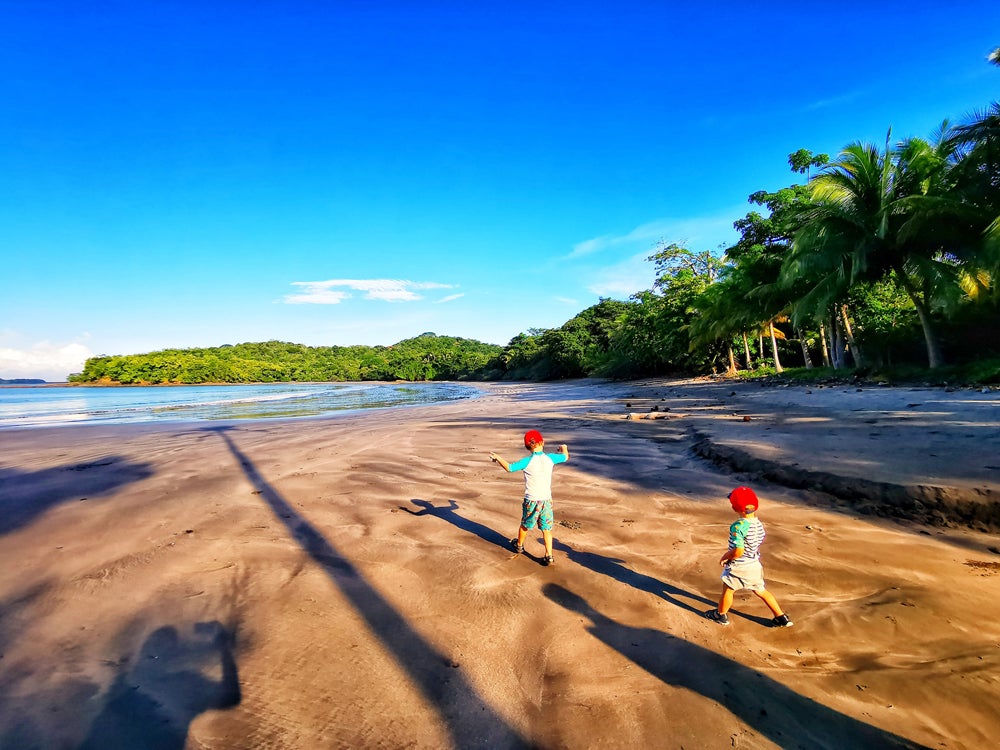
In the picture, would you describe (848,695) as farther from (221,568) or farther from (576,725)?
(221,568)

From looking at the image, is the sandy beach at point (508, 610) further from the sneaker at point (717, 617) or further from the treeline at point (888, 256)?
the treeline at point (888, 256)

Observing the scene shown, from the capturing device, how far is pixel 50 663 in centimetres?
277

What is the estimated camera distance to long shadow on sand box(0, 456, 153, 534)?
18.8 ft

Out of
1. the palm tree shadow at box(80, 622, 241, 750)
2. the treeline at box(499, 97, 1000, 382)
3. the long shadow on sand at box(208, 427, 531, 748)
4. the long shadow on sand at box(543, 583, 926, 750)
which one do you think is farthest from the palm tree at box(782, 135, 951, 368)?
the palm tree shadow at box(80, 622, 241, 750)

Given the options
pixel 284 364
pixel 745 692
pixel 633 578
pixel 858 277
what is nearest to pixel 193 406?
pixel 633 578

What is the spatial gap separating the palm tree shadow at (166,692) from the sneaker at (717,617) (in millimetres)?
2910

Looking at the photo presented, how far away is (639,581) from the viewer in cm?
364

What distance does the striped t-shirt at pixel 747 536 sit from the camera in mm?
3092

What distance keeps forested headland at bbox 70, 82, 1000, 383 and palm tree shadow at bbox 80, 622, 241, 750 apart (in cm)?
1777

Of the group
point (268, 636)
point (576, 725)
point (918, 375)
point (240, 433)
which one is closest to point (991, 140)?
point (918, 375)

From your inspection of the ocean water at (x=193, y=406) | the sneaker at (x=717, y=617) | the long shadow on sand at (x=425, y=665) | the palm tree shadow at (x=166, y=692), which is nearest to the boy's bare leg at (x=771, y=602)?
the sneaker at (x=717, y=617)

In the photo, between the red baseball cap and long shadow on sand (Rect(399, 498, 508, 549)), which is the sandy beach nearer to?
long shadow on sand (Rect(399, 498, 508, 549))

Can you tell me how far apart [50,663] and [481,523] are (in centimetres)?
338

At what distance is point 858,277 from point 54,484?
82.9 ft
